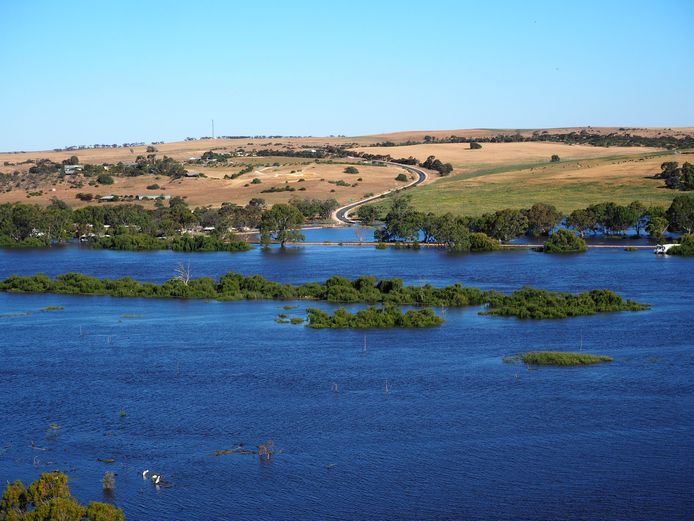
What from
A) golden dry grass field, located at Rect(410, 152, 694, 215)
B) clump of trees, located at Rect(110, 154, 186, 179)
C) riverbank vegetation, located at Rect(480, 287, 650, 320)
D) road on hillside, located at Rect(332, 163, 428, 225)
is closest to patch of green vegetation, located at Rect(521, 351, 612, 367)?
riverbank vegetation, located at Rect(480, 287, 650, 320)

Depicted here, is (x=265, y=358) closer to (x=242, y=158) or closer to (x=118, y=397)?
(x=118, y=397)

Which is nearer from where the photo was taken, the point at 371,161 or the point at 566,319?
the point at 566,319

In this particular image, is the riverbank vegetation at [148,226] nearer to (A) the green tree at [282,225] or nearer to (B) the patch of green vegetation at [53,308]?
(A) the green tree at [282,225]

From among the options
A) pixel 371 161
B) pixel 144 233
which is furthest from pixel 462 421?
pixel 371 161

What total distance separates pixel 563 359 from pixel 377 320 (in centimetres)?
1167

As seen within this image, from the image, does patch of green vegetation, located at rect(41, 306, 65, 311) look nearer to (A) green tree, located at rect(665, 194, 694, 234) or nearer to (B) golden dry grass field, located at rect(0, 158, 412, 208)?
(A) green tree, located at rect(665, 194, 694, 234)

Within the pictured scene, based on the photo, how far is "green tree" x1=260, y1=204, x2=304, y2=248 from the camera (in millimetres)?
91812

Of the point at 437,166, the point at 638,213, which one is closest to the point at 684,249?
the point at 638,213

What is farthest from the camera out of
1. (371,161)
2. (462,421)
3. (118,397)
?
(371,161)

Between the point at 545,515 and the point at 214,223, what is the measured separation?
77244mm

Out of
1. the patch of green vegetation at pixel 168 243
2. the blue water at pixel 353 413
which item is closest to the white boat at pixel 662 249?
the blue water at pixel 353 413

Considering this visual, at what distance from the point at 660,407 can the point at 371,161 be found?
408ft

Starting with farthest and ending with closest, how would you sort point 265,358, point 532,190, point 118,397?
point 532,190, point 265,358, point 118,397

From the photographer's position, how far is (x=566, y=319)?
175 feet
